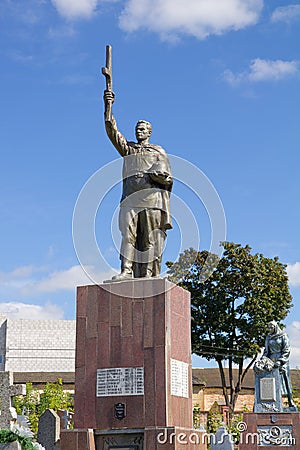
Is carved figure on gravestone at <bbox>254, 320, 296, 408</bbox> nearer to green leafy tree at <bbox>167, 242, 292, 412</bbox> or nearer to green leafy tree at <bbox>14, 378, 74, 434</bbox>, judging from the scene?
green leafy tree at <bbox>167, 242, 292, 412</bbox>

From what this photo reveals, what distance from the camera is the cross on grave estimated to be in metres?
25.1

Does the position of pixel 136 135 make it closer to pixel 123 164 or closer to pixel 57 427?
pixel 123 164

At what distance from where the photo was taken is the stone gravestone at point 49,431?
21719 mm

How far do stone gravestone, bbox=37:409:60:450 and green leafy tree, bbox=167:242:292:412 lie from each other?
12024 millimetres

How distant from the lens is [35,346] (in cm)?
4594

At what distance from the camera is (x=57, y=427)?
2191 cm

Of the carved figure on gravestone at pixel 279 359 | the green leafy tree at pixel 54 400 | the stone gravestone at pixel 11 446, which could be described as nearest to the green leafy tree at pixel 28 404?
the green leafy tree at pixel 54 400

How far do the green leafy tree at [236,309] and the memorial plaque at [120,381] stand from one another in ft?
74.6

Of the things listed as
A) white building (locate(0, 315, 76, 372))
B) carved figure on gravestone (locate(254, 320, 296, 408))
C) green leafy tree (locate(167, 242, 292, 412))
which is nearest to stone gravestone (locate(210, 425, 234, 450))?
carved figure on gravestone (locate(254, 320, 296, 408))

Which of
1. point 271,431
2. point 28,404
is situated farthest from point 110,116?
point 28,404

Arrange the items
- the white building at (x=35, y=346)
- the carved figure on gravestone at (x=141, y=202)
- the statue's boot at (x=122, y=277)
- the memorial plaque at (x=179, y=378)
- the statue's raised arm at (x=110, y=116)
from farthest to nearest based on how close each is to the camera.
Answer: the white building at (x=35, y=346) → the statue's raised arm at (x=110, y=116) → the carved figure on gravestone at (x=141, y=202) → the statue's boot at (x=122, y=277) → the memorial plaque at (x=179, y=378)

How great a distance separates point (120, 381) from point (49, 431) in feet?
44.0

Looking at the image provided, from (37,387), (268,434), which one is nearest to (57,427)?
(268,434)

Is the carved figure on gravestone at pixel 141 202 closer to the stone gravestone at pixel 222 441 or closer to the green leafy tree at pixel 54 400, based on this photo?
the stone gravestone at pixel 222 441
